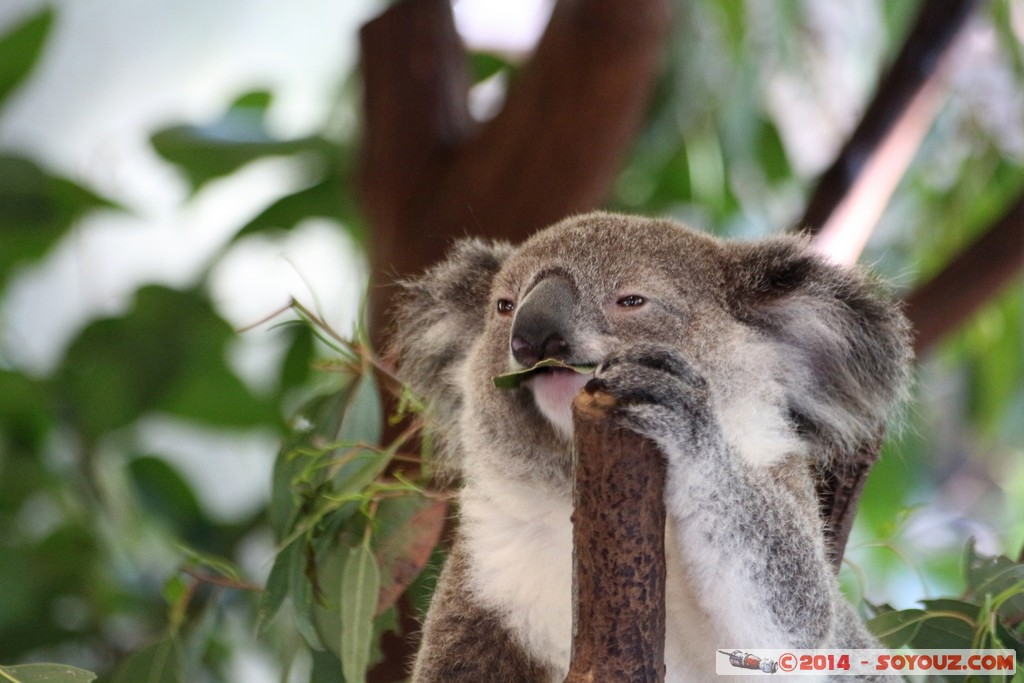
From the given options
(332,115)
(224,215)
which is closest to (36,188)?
(332,115)

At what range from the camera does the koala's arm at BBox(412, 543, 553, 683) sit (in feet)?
5.08

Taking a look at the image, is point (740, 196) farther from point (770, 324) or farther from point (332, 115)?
point (770, 324)

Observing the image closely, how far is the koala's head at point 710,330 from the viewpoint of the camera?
4.51ft

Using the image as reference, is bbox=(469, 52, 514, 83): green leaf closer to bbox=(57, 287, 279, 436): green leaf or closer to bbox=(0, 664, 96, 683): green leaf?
bbox=(57, 287, 279, 436): green leaf

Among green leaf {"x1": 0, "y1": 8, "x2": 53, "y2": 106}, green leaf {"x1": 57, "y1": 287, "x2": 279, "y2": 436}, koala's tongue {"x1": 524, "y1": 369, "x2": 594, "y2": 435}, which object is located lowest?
koala's tongue {"x1": 524, "y1": 369, "x2": 594, "y2": 435}

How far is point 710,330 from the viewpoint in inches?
56.8

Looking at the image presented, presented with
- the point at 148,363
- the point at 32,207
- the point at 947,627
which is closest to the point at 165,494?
the point at 148,363

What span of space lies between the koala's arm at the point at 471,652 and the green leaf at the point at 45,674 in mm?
532

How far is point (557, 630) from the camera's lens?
4.78 feet

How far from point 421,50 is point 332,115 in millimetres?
1356

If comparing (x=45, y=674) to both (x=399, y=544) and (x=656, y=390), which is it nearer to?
(x=399, y=544)

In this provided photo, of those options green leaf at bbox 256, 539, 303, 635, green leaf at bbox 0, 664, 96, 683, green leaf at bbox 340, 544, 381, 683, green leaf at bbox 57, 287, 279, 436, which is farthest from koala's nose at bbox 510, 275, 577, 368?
green leaf at bbox 57, 287, 279, 436

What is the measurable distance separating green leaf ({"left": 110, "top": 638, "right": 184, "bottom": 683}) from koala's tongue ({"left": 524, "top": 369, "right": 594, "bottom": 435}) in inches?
36.0

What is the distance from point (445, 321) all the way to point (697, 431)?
0.76 meters
